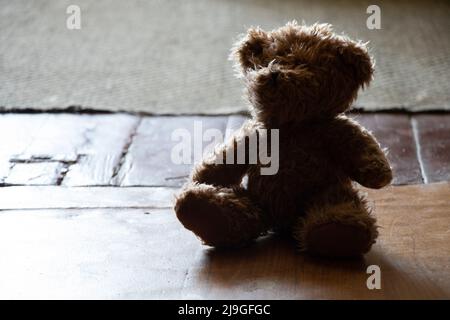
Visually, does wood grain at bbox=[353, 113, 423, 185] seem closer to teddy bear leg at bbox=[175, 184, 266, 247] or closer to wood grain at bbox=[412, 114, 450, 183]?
wood grain at bbox=[412, 114, 450, 183]

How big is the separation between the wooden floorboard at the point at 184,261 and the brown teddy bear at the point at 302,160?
0.14ft

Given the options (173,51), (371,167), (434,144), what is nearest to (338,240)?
(371,167)

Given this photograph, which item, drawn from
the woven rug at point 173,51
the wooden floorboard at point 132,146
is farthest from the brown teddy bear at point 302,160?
the woven rug at point 173,51

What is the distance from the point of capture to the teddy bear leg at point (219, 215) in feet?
3.58

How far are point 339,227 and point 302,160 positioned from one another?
0.13 metres

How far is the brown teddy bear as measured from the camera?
1073mm

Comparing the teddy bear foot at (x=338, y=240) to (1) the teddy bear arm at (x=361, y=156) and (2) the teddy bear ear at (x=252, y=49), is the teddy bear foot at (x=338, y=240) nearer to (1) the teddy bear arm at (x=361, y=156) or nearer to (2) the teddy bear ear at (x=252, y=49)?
(1) the teddy bear arm at (x=361, y=156)

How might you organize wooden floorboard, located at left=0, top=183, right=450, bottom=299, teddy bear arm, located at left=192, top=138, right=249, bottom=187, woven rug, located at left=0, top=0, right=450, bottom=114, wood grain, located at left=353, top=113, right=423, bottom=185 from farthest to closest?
woven rug, located at left=0, top=0, right=450, bottom=114 < wood grain, located at left=353, top=113, right=423, bottom=185 < teddy bear arm, located at left=192, top=138, right=249, bottom=187 < wooden floorboard, located at left=0, top=183, right=450, bottom=299

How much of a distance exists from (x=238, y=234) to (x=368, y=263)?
0.66 ft

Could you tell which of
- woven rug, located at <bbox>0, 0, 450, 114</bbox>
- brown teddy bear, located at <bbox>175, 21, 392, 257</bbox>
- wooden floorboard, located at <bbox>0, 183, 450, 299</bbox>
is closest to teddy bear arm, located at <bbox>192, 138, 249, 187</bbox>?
brown teddy bear, located at <bbox>175, 21, 392, 257</bbox>

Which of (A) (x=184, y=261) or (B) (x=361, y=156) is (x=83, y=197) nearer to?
(A) (x=184, y=261)

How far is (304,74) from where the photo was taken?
42.3 inches

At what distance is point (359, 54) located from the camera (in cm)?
109
